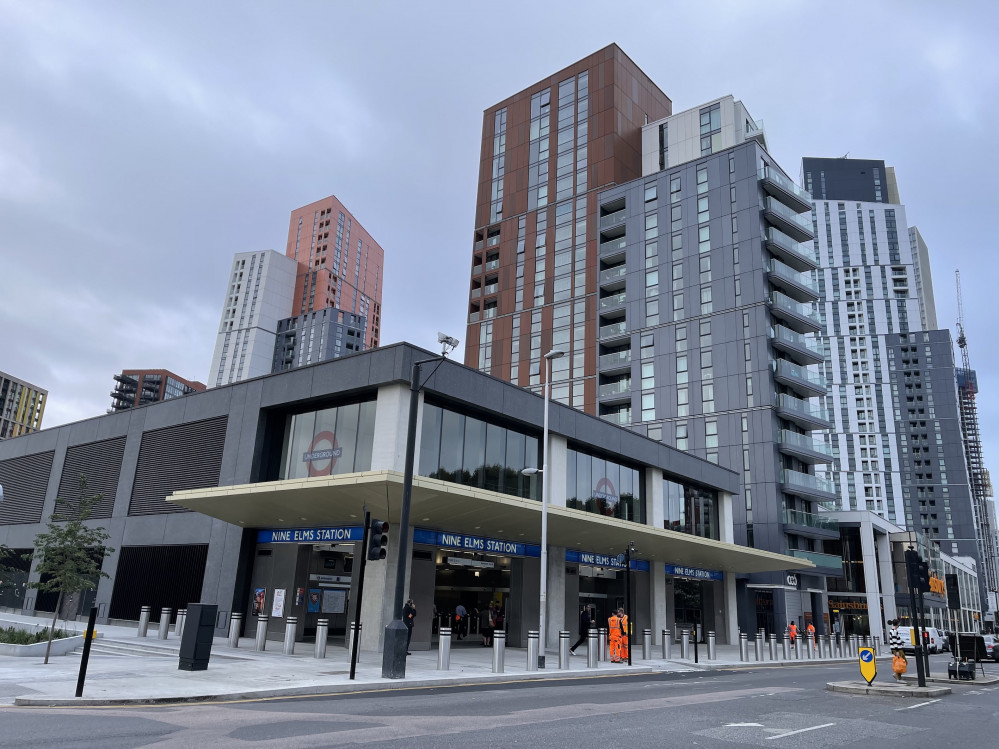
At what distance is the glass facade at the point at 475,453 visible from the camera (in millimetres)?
25859

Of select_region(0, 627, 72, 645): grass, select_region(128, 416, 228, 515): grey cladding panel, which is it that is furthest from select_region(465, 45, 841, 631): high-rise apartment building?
select_region(0, 627, 72, 645): grass

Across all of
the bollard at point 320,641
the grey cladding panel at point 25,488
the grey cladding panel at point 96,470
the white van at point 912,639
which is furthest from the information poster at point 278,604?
the white van at point 912,639

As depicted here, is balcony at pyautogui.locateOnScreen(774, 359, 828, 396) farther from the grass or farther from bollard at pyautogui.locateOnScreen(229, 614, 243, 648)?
the grass

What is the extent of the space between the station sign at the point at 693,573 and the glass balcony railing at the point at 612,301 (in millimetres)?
29217

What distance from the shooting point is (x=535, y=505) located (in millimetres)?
24125

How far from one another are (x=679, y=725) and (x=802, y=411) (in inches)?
2039

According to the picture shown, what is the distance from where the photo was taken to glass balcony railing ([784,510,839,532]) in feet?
178

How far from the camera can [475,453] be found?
2767 cm

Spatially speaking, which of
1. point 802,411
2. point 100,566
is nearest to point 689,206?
point 802,411

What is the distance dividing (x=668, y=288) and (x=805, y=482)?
19.3m

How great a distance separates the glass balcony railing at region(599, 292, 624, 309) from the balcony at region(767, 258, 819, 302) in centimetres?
1314

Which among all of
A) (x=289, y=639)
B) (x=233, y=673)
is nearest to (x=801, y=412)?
(x=289, y=639)

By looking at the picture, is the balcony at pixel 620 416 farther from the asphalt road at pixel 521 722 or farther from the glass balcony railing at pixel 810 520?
the asphalt road at pixel 521 722

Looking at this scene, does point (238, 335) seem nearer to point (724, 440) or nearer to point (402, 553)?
point (724, 440)
